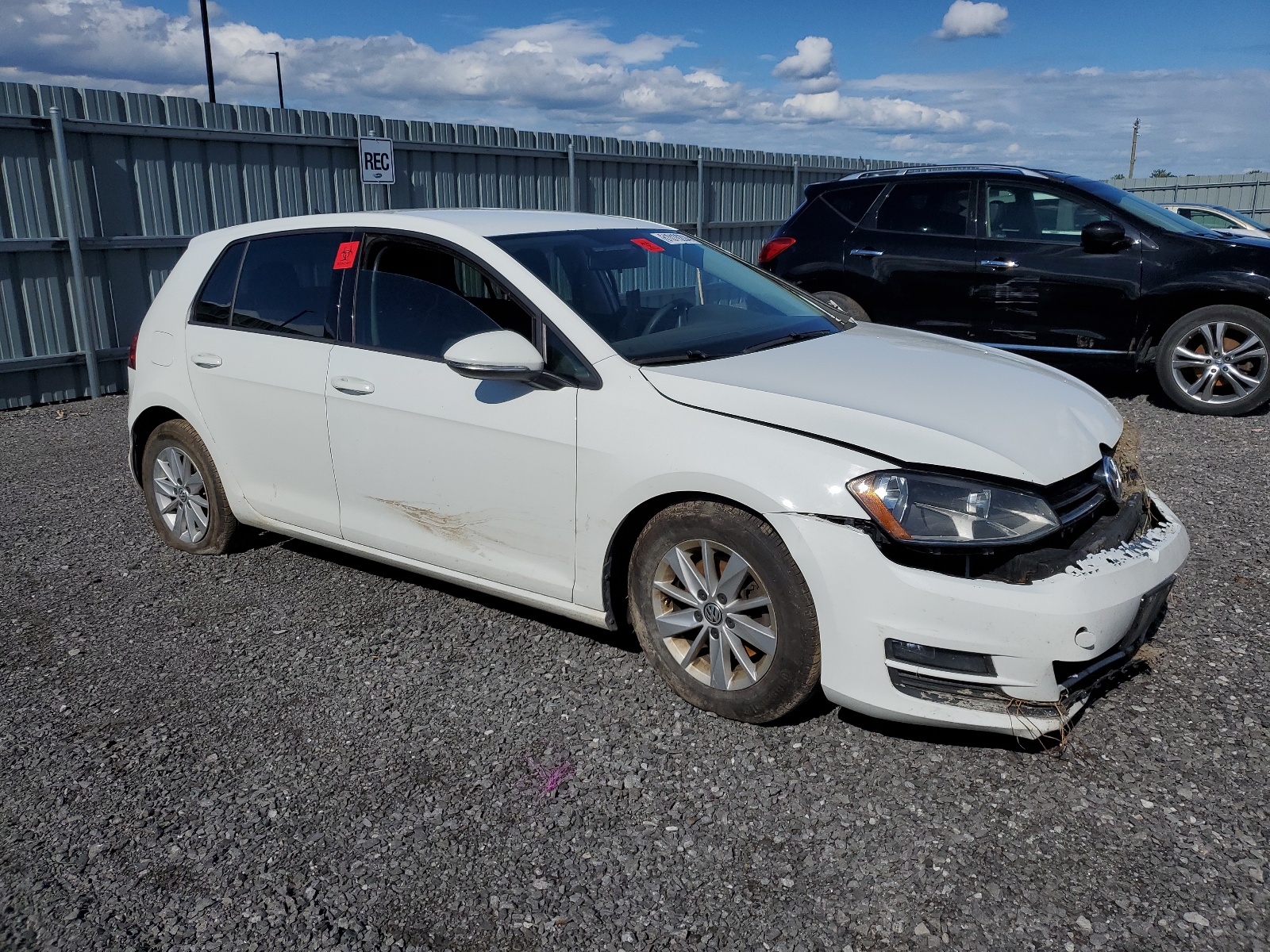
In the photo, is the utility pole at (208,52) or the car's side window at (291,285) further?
the utility pole at (208,52)

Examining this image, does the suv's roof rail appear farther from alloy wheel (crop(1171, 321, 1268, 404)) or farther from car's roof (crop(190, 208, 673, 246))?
car's roof (crop(190, 208, 673, 246))

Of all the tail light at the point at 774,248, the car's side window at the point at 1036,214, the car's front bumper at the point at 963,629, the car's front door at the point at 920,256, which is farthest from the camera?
the tail light at the point at 774,248

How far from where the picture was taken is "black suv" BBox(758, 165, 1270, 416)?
25.8ft

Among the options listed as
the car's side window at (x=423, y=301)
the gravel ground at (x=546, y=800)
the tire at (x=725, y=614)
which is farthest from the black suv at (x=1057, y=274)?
the tire at (x=725, y=614)

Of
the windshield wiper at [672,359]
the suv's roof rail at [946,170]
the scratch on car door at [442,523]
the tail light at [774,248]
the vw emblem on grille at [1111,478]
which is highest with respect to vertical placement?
the suv's roof rail at [946,170]

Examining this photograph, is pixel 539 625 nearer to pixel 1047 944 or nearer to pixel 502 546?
pixel 502 546

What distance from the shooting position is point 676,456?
3.29 meters

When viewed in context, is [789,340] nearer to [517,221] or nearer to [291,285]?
[517,221]

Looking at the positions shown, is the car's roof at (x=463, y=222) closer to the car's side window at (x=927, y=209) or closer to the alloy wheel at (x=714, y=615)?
the alloy wheel at (x=714, y=615)

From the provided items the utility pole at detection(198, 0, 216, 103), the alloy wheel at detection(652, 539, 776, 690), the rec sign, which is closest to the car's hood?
the alloy wheel at detection(652, 539, 776, 690)

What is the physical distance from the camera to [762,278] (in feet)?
15.8

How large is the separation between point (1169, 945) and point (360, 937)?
73.7 inches

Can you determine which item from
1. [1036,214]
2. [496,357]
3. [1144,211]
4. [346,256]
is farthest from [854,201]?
[496,357]

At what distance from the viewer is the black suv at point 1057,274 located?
787 centimetres
